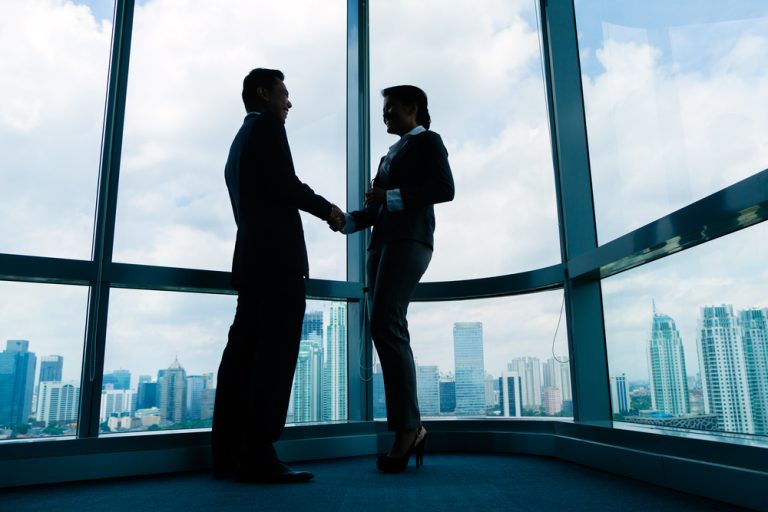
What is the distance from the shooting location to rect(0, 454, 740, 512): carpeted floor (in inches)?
53.4

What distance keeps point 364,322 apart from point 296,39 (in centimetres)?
151

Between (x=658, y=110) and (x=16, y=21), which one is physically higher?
(x=16, y=21)

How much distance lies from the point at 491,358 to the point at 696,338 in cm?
102

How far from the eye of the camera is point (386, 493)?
1.52 m

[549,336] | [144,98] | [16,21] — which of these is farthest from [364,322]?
[16,21]

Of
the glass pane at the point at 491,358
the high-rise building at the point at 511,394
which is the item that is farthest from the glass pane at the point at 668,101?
the high-rise building at the point at 511,394

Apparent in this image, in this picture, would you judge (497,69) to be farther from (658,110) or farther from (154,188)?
(154,188)

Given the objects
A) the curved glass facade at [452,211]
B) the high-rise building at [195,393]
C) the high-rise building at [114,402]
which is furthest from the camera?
the high-rise building at [195,393]

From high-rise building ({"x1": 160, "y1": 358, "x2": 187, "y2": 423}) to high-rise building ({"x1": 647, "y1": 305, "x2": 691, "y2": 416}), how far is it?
174 cm

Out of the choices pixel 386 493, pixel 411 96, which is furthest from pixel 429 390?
pixel 411 96

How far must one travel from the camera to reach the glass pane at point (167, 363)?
84.0 inches

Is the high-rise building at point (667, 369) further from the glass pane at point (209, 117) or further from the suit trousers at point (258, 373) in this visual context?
the glass pane at point (209, 117)

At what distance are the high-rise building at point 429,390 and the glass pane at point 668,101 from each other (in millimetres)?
984

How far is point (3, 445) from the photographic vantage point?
1.79m
